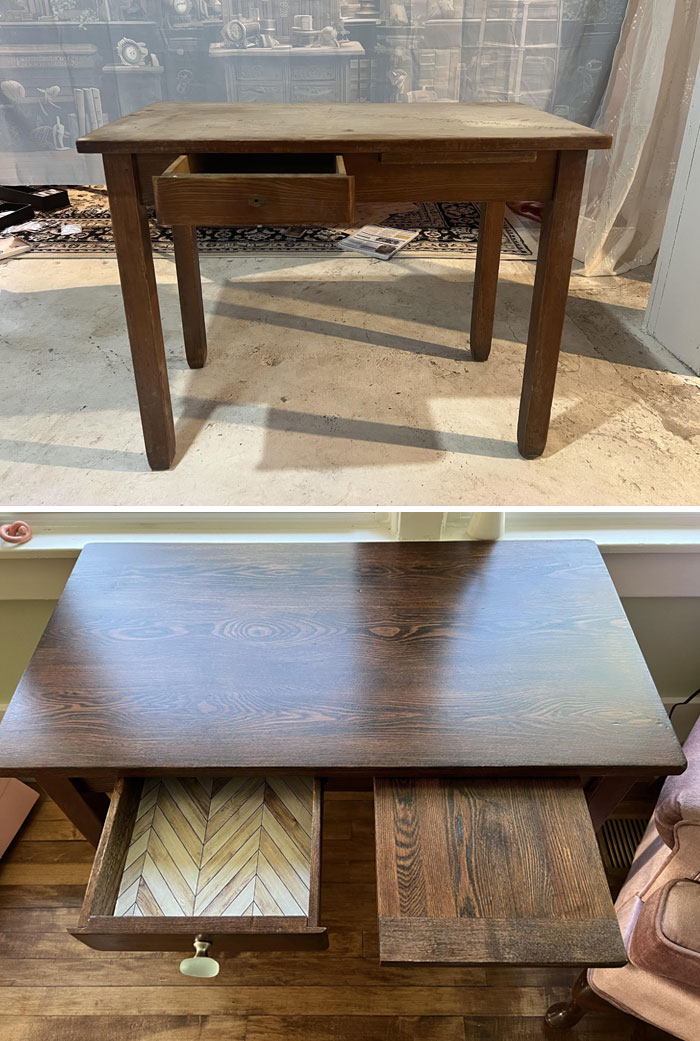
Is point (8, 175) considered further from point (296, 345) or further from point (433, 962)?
point (433, 962)

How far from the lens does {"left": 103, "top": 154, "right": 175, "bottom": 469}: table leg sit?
103 cm

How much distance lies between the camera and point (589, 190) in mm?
1887

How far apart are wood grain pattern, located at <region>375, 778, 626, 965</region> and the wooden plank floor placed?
1.68ft

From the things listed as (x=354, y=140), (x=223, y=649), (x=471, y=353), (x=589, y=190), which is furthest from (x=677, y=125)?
(x=223, y=649)

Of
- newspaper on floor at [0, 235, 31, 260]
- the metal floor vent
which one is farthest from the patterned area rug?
the metal floor vent

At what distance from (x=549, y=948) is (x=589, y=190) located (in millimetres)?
1814

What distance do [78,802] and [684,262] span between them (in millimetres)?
1431

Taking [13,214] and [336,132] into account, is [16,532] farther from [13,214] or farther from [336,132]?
[13,214]

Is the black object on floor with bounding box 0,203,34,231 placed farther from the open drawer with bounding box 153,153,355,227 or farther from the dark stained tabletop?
the dark stained tabletop

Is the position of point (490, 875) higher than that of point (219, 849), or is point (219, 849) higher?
point (490, 875)

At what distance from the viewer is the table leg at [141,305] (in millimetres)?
1031

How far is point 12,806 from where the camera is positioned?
4.04 feet

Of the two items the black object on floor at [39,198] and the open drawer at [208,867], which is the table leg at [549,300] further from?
the black object on floor at [39,198]

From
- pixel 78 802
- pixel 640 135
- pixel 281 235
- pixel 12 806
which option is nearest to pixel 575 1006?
pixel 78 802
